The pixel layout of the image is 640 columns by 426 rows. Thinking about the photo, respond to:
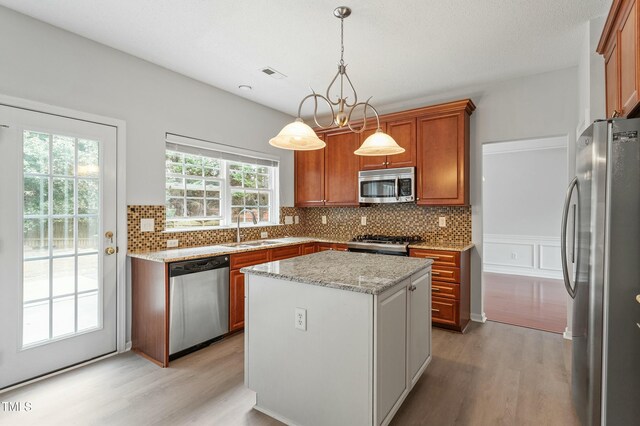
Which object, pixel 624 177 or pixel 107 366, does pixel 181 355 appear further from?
pixel 624 177

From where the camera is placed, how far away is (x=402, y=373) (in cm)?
199

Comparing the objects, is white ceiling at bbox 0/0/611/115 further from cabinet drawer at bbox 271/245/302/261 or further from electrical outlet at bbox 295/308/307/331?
electrical outlet at bbox 295/308/307/331

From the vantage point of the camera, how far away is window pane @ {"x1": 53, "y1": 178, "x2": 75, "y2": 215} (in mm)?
2549

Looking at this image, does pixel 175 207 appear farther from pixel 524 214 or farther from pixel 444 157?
pixel 524 214

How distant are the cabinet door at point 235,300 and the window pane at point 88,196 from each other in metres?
1.32

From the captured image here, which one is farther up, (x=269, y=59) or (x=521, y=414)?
(x=269, y=59)

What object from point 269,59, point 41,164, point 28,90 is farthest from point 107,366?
point 269,59

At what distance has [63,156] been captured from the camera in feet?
8.52

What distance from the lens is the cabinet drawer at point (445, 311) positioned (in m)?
3.39

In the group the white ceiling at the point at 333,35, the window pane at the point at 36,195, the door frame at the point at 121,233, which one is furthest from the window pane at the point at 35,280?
the white ceiling at the point at 333,35

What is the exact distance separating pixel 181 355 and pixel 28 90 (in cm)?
242

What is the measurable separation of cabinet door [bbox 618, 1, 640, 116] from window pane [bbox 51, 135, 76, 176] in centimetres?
376

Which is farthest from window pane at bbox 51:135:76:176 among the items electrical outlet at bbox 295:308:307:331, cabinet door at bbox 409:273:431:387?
cabinet door at bbox 409:273:431:387

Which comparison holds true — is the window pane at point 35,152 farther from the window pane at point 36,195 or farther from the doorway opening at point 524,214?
the doorway opening at point 524,214
